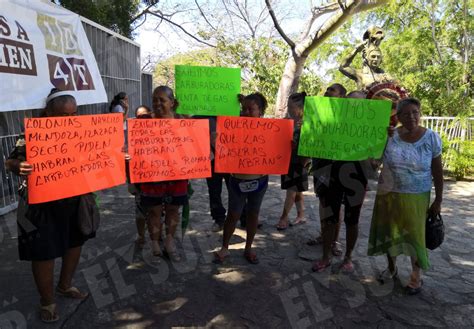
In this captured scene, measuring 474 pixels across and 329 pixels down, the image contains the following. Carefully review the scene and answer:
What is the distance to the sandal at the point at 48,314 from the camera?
8.86ft

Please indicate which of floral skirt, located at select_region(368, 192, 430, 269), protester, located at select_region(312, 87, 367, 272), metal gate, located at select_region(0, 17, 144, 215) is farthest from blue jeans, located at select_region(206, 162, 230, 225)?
metal gate, located at select_region(0, 17, 144, 215)

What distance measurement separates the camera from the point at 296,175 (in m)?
4.47

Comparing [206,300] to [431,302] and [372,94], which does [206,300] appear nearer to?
[431,302]

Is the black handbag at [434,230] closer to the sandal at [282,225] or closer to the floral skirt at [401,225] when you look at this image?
the floral skirt at [401,225]

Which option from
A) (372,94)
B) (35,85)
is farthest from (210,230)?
(35,85)

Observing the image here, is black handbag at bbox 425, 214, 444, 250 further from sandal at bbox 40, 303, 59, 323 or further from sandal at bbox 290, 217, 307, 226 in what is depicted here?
sandal at bbox 40, 303, 59, 323

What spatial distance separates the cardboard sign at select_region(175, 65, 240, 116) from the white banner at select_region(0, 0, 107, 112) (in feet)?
6.87

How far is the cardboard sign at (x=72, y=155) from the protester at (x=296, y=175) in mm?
1604

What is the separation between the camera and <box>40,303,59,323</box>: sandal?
2699mm

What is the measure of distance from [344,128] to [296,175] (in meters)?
1.35

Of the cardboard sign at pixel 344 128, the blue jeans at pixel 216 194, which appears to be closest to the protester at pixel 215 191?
the blue jeans at pixel 216 194

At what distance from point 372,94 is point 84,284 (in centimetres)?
297

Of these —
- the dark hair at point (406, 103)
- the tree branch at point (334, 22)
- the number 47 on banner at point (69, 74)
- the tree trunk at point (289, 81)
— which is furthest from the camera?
the tree trunk at point (289, 81)

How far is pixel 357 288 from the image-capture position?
329 cm
